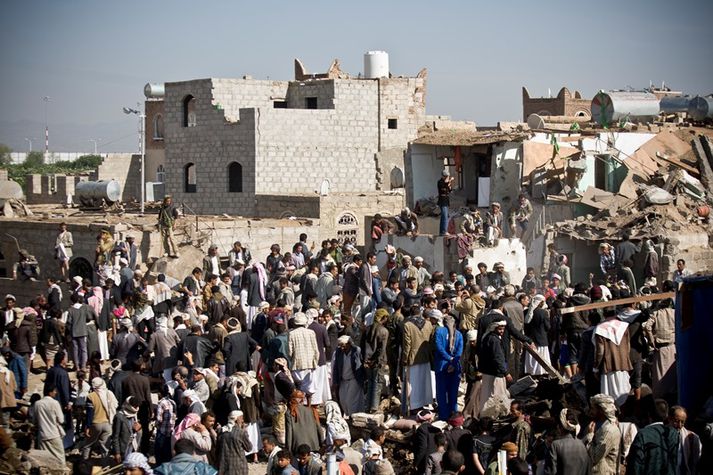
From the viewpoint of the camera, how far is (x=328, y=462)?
10609mm

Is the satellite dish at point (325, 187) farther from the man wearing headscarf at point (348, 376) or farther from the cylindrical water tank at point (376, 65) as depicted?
the man wearing headscarf at point (348, 376)

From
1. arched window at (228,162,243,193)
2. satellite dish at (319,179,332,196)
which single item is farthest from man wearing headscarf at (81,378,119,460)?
arched window at (228,162,243,193)

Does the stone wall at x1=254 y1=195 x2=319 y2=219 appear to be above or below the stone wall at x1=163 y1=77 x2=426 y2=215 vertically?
below

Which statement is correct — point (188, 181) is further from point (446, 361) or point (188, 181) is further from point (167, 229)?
point (446, 361)

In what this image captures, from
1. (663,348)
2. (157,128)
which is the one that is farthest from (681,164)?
(157,128)

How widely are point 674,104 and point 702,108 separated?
1218 mm

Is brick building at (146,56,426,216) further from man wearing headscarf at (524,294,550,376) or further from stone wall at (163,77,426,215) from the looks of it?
man wearing headscarf at (524,294,550,376)

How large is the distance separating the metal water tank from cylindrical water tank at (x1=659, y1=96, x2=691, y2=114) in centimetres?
1538

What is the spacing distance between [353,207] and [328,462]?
18348 millimetres

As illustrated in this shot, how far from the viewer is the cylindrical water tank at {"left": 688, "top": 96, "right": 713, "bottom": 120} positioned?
27000 mm

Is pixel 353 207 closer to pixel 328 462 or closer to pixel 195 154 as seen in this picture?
pixel 195 154

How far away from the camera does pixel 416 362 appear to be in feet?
44.5

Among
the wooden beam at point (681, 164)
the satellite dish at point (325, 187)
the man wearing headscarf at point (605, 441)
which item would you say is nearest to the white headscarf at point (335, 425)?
the man wearing headscarf at point (605, 441)

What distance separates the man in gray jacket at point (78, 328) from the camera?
630 inches
